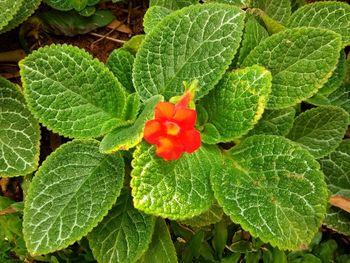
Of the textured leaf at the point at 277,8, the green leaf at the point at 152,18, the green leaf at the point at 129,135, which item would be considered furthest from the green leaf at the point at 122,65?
the textured leaf at the point at 277,8

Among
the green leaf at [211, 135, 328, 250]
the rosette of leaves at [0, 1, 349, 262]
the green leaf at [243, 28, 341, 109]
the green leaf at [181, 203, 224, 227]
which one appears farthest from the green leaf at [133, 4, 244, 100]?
the green leaf at [181, 203, 224, 227]

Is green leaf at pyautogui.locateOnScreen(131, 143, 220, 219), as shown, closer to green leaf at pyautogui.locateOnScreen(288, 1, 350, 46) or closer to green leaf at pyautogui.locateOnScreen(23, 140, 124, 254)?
green leaf at pyautogui.locateOnScreen(23, 140, 124, 254)

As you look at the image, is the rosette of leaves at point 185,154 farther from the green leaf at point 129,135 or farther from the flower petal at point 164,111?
the flower petal at point 164,111

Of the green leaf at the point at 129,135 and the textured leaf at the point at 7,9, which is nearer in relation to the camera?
the green leaf at the point at 129,135

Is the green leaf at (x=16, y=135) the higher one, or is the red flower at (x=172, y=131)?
the red flower at (x=172, y=131)

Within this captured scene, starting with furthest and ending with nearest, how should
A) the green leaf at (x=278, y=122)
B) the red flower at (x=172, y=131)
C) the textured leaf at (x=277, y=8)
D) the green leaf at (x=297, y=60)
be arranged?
the textured leaf at (x=277, y=8) → the green leaf at (x=278, y=122) → the green leaf at (x=297, y=60) → the red flower at (x=172, y=131)

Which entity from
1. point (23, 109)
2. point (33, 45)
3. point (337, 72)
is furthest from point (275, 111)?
point (33, 45)
